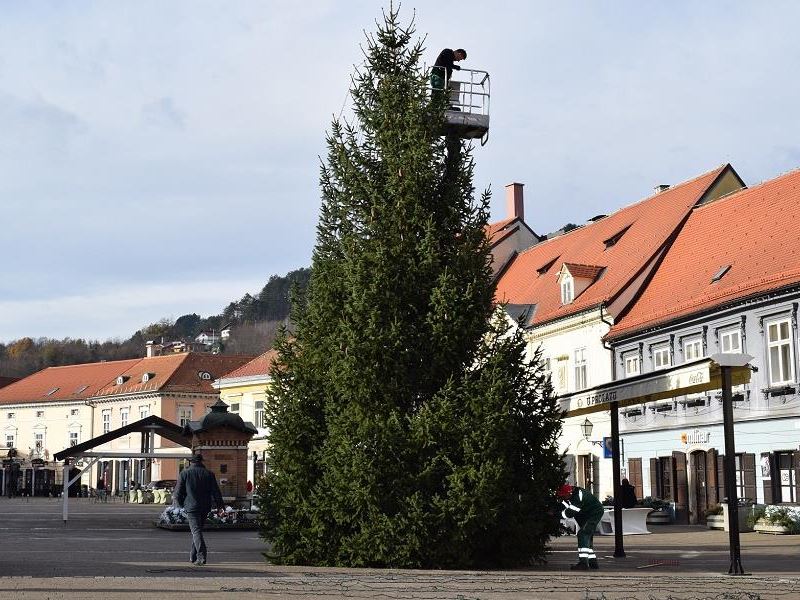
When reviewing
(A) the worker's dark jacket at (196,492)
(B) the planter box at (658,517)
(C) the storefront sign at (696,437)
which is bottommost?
(B) the planter box at (658,517)

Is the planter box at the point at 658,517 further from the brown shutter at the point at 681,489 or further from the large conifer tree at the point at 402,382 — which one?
the large conifer tree at the point at 402,382

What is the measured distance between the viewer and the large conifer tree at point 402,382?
1773cm

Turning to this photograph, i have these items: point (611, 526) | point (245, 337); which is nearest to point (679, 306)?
point (611, 526)

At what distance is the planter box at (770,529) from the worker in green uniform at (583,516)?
1204 centimetres

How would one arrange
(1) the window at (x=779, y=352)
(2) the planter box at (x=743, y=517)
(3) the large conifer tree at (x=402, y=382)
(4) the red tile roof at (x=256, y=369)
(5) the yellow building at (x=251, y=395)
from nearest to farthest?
1. (3) the large conifer tree at (x=402, y=382)
2. (2) the planter box at (x=743, y=517)
3. (1) the window at (x=779, y=352)
4. (5) the yellow building at (x=251, y=395)
5. (4) the red tile roof at (x=256, y=369)

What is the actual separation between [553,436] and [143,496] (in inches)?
1958

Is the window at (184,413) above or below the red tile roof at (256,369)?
below

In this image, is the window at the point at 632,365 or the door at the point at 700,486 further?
the window at the point at 632,365

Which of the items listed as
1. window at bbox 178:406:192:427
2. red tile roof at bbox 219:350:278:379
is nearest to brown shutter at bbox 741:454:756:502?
red tile roof at bbox 219:350:278:379

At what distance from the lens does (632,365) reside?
40.0 metres

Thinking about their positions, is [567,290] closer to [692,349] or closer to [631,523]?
[692,349]

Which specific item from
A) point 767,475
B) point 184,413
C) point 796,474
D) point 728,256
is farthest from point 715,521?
point 184,413

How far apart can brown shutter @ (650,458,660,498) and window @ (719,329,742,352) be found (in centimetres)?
570

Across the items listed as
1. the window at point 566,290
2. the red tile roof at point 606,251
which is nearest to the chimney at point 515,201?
the red tile roof at point 606,251
